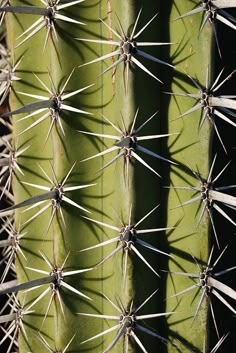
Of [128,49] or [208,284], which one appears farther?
[208,284]

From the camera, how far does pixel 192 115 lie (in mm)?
1756

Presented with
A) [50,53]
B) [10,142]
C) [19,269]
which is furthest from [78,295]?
[50,53]

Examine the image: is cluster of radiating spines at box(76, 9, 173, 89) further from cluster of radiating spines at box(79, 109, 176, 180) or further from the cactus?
cluster of radiating spines at box(79, 109, 176, 180)

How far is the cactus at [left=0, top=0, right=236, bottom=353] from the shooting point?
1724 millimetres

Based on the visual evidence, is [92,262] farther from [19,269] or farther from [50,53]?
[50,53]

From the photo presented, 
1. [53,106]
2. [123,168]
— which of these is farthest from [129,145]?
[53,106]

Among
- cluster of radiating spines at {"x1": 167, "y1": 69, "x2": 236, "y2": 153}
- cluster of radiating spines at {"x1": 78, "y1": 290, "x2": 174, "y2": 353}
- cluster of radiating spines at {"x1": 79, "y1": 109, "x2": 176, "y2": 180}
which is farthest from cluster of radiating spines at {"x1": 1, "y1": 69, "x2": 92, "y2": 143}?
cluster of radiating spines at {"x1": 78, "y1": 290, "x2": 174, "y2": 353}

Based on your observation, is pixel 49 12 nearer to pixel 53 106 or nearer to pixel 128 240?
pixel 53 106

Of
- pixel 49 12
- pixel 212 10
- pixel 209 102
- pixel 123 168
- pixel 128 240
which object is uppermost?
pixel 49 12

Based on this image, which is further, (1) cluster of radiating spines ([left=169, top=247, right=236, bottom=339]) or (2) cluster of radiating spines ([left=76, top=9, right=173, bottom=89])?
(1) cluster of radiating spines ([left=169, top=247, right=236, bottom=339])

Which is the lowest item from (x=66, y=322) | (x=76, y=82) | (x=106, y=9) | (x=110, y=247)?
(x=66, y=322)

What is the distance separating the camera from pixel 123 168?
173 centimetres

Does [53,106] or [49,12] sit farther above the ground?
[49,12]

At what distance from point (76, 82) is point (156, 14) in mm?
288
